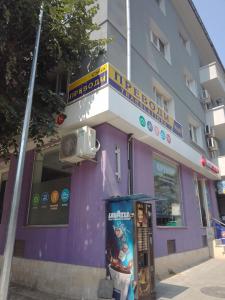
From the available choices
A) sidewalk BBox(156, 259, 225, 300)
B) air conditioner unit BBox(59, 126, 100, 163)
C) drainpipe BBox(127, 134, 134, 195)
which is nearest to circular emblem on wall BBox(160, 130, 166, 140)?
drainpipe BBox(127, 134, 134, 195)

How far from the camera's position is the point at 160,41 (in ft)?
38.1

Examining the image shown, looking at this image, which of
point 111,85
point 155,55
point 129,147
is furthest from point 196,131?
point 111,85

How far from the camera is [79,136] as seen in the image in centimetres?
623

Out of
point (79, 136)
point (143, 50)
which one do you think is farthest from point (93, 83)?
point (143, 50)

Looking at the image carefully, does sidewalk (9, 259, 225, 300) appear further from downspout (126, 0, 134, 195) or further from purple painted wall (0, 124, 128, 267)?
downspout (126, 0, 134, 195)

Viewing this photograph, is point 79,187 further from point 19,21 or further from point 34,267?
point 19,21

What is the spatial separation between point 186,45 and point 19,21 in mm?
11540

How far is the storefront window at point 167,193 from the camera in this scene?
838 centimetres

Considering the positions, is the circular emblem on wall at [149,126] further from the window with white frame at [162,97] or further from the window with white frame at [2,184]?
the window with white frame at [2,184]

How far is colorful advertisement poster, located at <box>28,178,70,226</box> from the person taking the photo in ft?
22.2

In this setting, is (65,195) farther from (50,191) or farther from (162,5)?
(162,5)

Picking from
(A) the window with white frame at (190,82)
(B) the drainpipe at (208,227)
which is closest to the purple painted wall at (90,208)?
(B) the drainpipe at (208,227)

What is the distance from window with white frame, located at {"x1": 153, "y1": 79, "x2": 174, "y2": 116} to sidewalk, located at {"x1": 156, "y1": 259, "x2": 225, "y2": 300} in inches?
232

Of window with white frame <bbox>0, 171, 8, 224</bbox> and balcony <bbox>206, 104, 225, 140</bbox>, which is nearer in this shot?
window with white frame <bbox>0, 171, 8, 224</bbox>
